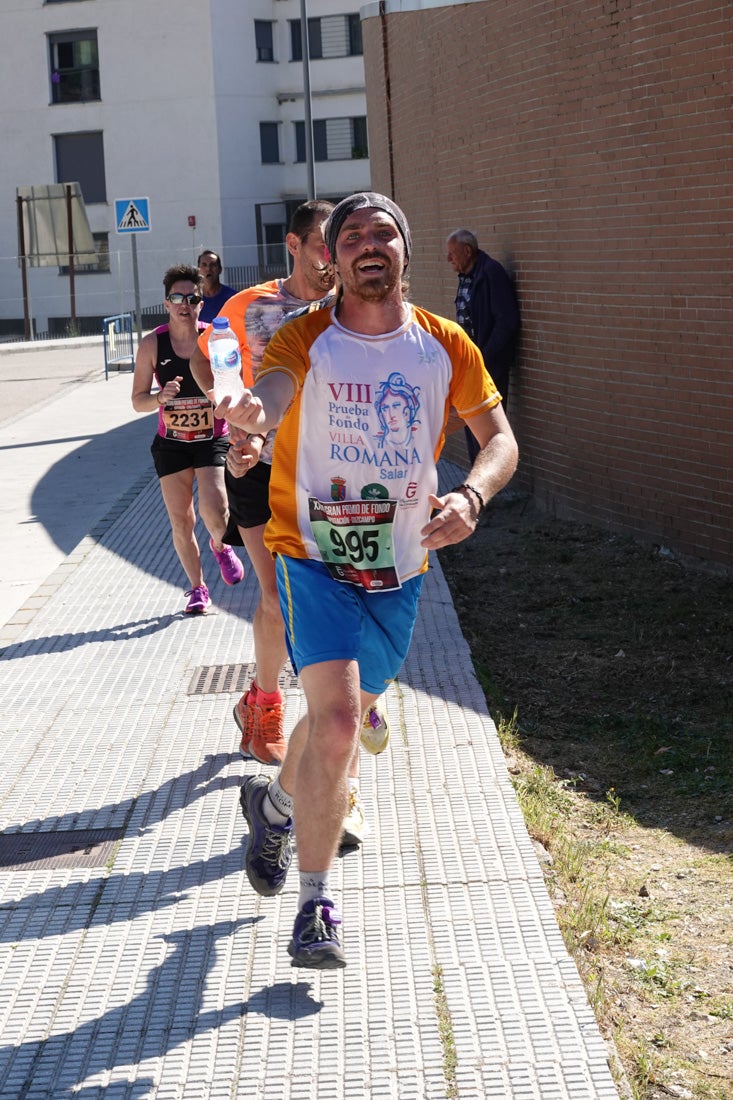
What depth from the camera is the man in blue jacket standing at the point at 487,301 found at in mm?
11102

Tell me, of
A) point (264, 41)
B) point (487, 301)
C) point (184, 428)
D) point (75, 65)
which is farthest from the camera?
point (264, 41)

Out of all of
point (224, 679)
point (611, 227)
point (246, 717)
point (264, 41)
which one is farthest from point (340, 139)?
point (246, 717)

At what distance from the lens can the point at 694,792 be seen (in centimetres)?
555

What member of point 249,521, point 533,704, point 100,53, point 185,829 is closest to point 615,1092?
point 185,829

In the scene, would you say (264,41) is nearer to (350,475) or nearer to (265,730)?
(265,730)

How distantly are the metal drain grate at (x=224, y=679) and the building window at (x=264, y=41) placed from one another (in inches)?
1734

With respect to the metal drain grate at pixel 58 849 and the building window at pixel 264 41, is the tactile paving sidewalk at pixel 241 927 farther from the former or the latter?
the building window at pixel 264 41

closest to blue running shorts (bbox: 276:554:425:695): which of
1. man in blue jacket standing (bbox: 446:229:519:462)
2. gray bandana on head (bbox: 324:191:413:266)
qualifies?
gray bandana on head (bbox: 324:191:413:266)

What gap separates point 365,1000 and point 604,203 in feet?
22.3

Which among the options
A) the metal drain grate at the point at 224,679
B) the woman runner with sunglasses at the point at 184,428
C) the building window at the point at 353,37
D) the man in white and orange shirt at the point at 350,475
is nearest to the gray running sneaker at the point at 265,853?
the man in white and orange shirt at the point at 350,475

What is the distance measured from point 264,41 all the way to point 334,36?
281 centimetres

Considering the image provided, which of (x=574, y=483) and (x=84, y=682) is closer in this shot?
(x=84, y=682)

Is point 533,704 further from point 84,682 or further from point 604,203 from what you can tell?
point 604,203

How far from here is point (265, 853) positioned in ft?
14.1
